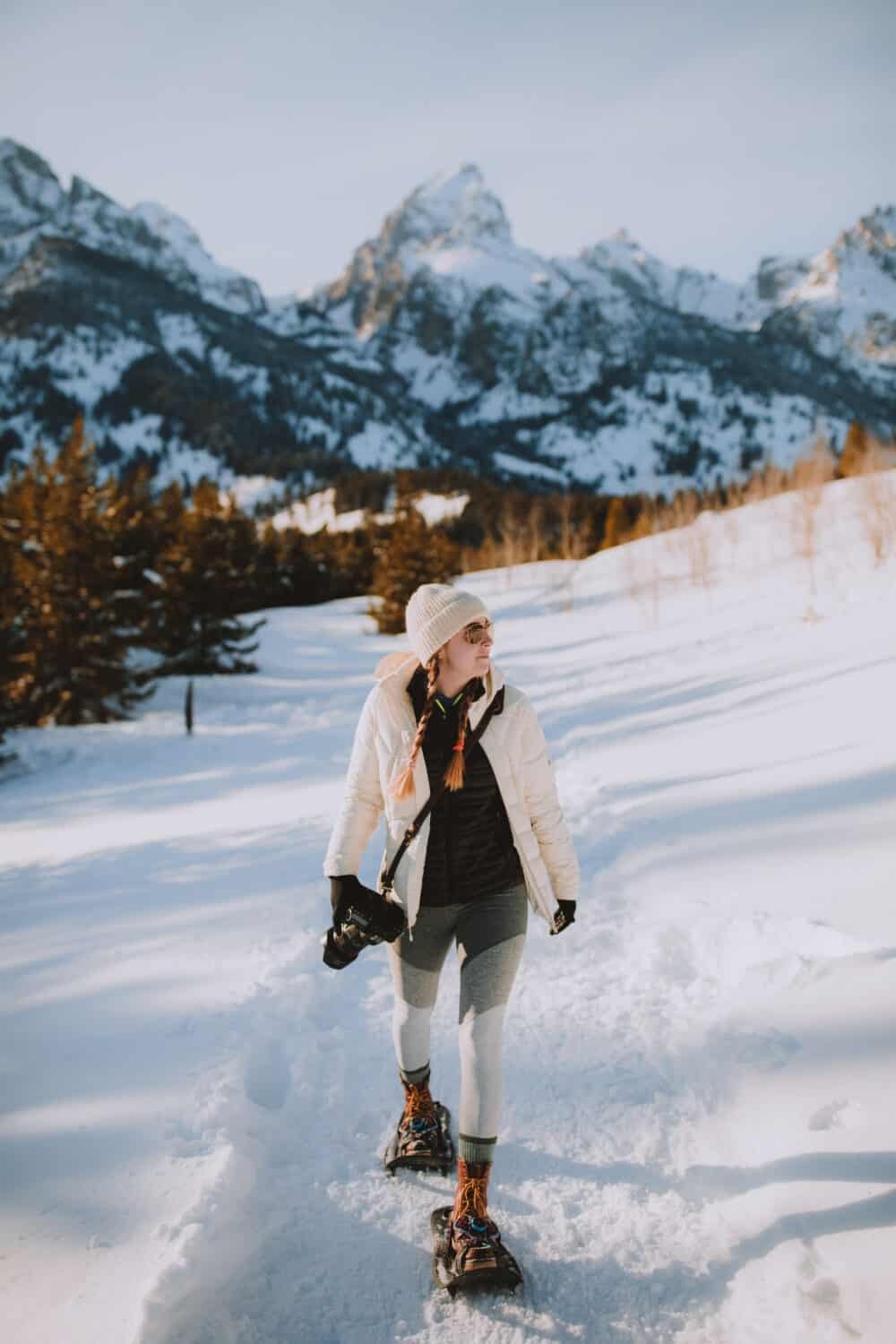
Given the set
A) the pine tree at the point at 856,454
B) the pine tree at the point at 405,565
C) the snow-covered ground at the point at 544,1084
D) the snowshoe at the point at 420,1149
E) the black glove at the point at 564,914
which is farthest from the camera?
Answer: the pine tree at the point at 405,565

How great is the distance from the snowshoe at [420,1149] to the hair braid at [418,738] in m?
1.55

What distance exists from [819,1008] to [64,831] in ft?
30.5

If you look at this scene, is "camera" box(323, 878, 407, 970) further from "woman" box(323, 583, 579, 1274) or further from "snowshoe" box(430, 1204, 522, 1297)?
"snowshoe" box(430, 1204, 522, 1297)

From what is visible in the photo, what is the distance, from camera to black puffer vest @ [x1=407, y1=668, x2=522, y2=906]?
2.41 meters

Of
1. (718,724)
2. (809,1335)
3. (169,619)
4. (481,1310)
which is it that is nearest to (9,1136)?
(481,1310)

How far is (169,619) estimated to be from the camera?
64.7ft

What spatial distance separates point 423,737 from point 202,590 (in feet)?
61.8

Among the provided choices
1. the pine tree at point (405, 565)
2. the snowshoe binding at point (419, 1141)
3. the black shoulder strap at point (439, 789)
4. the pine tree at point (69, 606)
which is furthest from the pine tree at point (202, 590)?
the black shoulder strap at point (439, 789)

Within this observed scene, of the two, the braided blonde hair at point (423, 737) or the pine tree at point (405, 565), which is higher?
the pine tree at point (405, 565)

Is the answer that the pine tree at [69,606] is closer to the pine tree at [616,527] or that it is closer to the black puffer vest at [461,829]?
the black puffer vest at [461,829]

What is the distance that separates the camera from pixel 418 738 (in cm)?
233

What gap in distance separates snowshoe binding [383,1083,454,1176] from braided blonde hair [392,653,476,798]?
1.42 meters

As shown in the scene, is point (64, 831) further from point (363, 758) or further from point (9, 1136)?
point (363, 758)

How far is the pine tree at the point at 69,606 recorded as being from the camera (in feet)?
50.4
